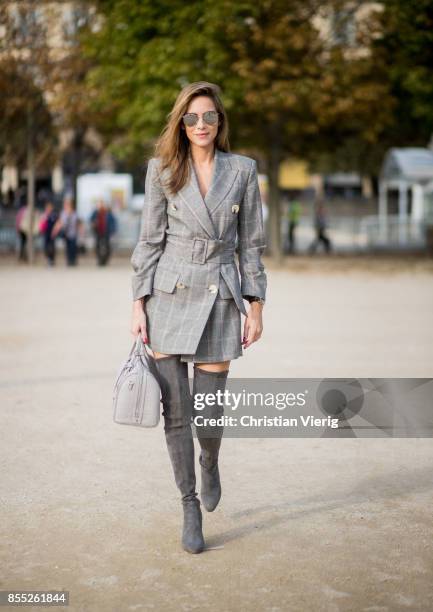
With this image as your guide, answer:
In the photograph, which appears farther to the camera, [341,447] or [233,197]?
[341,447]

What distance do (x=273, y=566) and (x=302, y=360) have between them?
5.44 m

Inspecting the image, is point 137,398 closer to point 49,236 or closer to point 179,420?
point 179,420

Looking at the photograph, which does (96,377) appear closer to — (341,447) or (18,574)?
(341,447)

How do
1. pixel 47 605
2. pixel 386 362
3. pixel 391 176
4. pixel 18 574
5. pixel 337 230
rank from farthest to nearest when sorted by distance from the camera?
1. pixel 337 230
2. pixel 391 176
3. pixel 386 362
4. pixel 18 574
5. pixel 47 605

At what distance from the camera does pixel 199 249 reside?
166 inches

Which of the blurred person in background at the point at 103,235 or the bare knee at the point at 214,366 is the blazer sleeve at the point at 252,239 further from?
the blurred person in background at the point at 103,235

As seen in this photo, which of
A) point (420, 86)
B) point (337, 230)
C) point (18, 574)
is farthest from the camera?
point (337, 230)

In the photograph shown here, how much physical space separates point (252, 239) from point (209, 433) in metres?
0.89

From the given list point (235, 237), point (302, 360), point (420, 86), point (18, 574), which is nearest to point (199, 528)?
point (18, 574)

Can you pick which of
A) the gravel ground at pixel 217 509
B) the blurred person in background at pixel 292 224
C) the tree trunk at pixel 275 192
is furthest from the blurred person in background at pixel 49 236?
the gravel ground at pixel 217 509

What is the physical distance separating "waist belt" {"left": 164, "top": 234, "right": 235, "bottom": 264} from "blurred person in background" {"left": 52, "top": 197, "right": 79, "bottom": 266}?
20.7 meters

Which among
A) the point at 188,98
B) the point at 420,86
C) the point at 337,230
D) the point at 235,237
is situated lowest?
the point at 337,230

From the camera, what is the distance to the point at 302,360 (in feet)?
30.6

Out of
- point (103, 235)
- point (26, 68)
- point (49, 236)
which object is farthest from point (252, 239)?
point (26, 68)
